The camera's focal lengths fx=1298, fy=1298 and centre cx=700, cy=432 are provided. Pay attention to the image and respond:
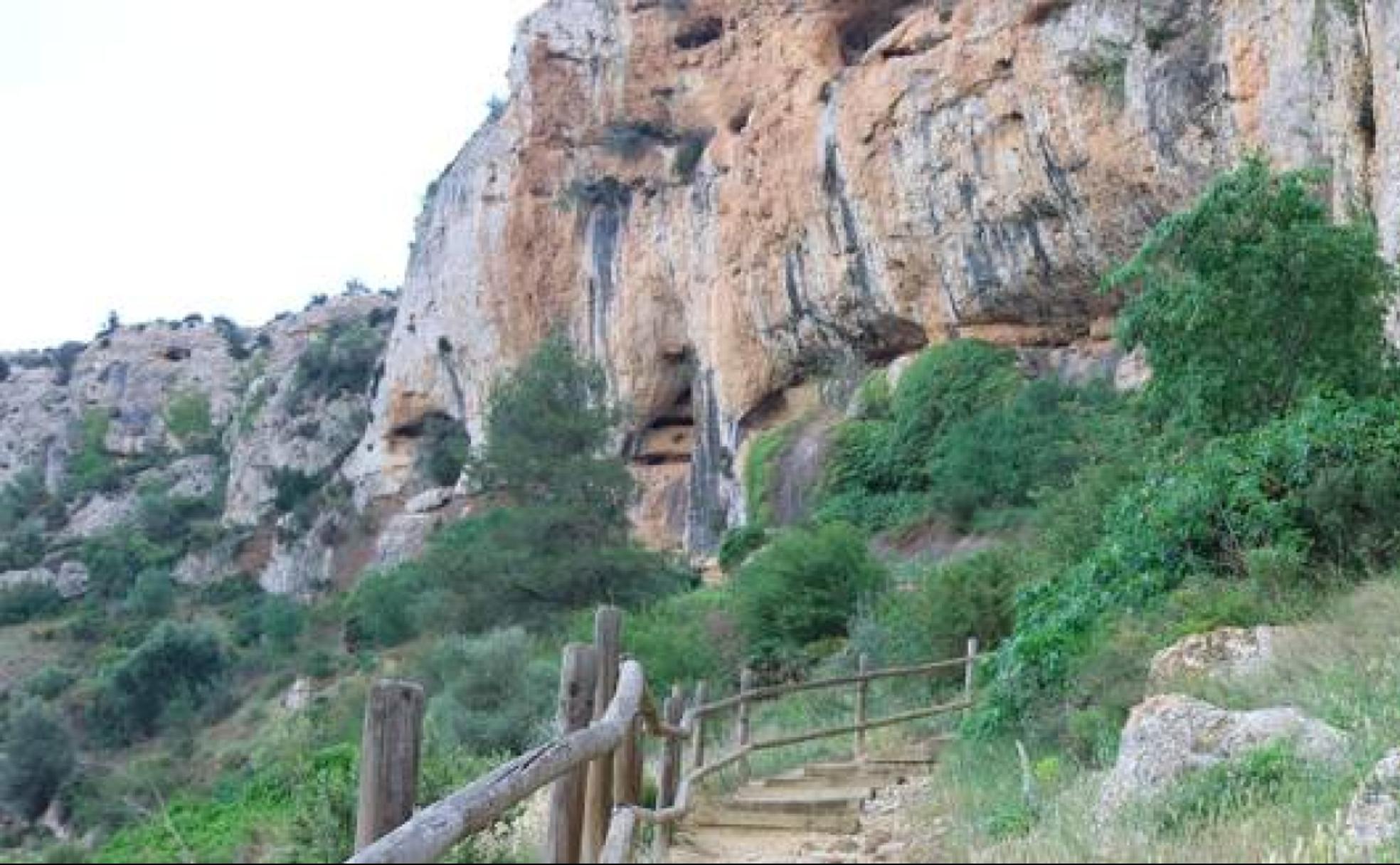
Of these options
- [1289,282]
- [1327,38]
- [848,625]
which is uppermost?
[1327,38]

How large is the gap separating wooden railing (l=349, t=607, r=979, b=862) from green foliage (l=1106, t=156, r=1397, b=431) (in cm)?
627

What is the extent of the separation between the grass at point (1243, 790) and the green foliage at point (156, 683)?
3447 cm

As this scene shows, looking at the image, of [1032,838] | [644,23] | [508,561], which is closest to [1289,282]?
[1032,838]

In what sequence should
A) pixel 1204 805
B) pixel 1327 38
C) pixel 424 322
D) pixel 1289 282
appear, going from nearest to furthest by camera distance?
pixel 1204 805, pixel 1289 282, pixel 1327 38, pixel 424 322

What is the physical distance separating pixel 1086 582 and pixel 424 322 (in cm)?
4361

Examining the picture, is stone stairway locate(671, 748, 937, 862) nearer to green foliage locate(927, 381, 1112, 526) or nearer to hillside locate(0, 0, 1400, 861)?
hillside locate(0, 0, 1400, 861)

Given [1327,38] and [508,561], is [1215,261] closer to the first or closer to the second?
[1327,38]

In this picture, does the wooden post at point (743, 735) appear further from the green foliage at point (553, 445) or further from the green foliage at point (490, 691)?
the green foliage at point (553, 445)

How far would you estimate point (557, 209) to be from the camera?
4378cm

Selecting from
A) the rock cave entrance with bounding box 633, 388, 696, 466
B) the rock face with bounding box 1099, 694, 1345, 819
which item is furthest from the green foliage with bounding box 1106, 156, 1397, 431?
the rock cave entrance with bounding box 633, 388, 696, 466

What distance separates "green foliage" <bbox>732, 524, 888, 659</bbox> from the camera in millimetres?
18906

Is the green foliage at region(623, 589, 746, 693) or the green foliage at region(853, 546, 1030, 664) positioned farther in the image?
the green foliage at region(623, 589, 746, 693)

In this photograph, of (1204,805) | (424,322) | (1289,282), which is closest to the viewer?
(1204,805)

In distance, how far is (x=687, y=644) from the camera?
18500mm
